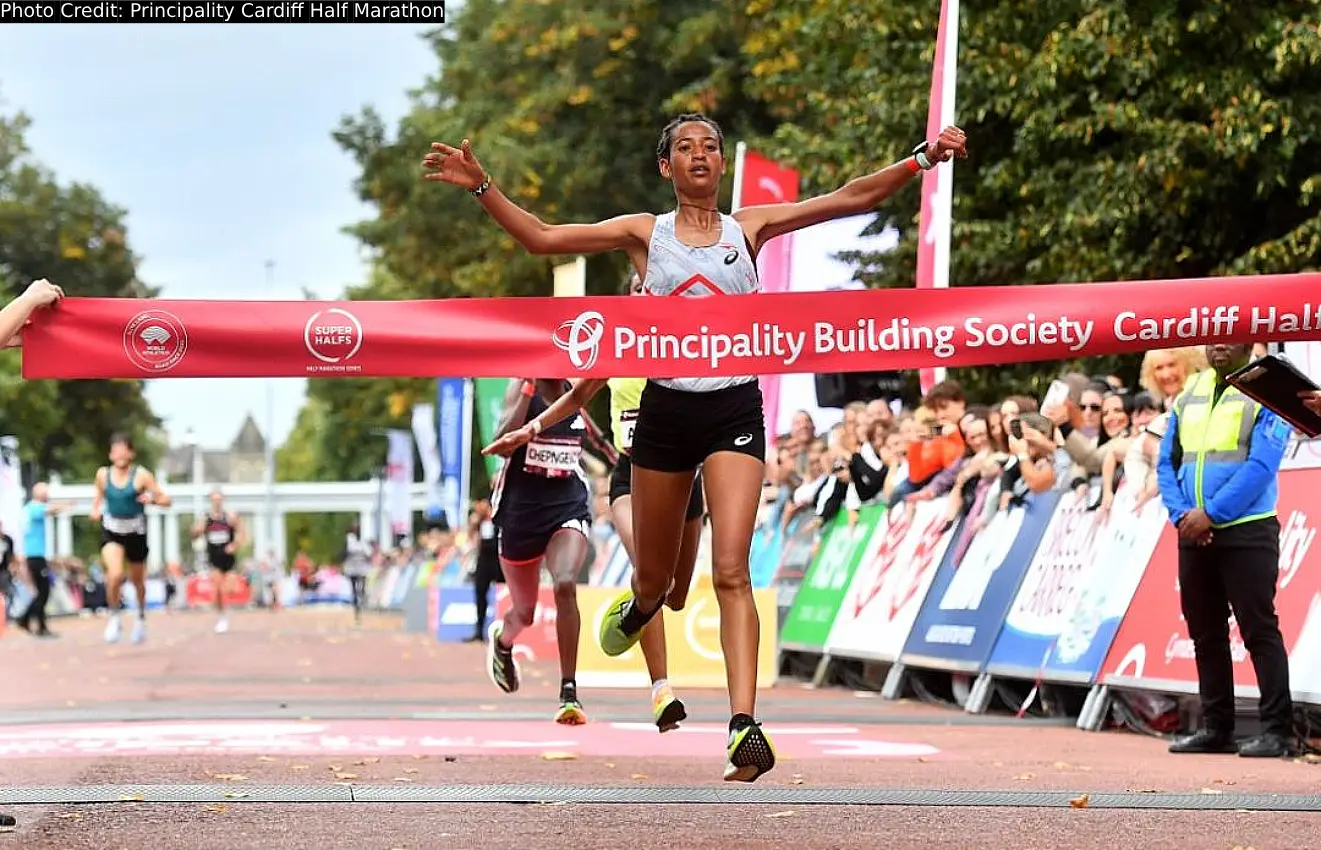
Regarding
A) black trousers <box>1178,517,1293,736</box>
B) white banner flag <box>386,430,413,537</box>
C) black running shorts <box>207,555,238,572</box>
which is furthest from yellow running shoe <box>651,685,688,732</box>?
white banner flag <box>386,430,413,537</box>

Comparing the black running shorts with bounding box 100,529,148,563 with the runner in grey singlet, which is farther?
the black running shorts with bounding box 100,529,148,563

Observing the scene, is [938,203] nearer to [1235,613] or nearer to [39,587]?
[1235,613]

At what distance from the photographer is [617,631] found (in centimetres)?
905

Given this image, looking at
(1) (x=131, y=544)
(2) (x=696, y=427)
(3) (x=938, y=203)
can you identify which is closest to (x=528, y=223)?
(2) (x=696, y=427)

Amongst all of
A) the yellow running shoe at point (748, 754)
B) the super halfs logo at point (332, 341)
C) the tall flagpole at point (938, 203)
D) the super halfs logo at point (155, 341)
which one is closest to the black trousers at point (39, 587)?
the tall flagpole at point (938, 203)

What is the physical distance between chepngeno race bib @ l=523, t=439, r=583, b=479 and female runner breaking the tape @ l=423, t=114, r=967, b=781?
3469mm

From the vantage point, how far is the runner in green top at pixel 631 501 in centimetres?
886

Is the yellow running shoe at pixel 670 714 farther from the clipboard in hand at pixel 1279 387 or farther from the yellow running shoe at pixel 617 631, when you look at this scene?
the clipboard in hand at pixel 1279 387

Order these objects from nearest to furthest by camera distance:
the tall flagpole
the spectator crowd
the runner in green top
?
the runner in green top < the spectator crowd < the tall flagpole

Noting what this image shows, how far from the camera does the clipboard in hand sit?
331 inches

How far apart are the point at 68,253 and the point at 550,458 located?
177 ft

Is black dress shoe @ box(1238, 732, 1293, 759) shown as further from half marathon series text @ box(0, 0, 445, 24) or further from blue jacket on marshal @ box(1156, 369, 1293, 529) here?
half marathon series text @ box(0, 0, 445, 24)

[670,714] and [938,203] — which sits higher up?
[938,203]

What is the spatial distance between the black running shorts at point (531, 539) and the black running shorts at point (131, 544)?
36.9ft
